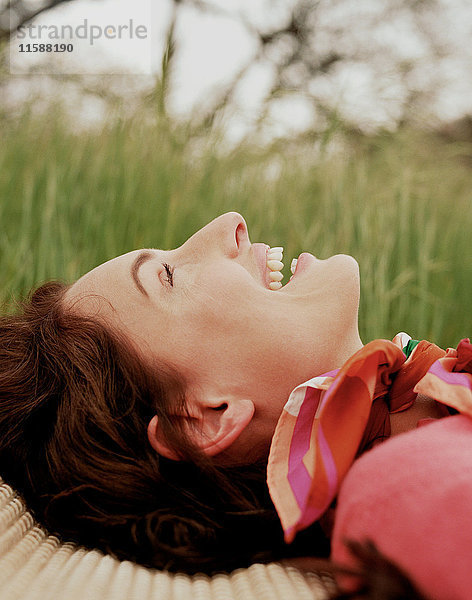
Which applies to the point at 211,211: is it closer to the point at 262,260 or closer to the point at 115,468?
the point at 262,260

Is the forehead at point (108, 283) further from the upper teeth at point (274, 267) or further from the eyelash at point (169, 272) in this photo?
the upper teeth at point (274, 267)

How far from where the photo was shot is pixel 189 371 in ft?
3.65

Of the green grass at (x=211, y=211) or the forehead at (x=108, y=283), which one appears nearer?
the forehead at (x=108, y=283)

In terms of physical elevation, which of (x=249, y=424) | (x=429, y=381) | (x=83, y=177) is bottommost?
(x=249, y=424)

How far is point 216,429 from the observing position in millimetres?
1115

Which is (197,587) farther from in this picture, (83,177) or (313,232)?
(83,177)

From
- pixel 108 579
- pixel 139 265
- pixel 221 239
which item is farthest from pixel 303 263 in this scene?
pixel 108 579

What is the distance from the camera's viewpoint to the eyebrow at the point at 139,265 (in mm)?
1167

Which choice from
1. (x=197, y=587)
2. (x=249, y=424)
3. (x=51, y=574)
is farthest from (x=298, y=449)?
(x=51, y=574)

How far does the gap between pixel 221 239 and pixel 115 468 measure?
0.42 m

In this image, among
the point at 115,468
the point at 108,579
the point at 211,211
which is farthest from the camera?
the point at 211,211

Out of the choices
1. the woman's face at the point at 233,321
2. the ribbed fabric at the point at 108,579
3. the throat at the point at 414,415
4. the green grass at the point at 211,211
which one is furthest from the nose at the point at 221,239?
the green grass at the point at 211,211

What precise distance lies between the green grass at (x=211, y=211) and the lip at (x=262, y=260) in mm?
669

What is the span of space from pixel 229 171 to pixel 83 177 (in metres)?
0.48
